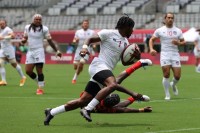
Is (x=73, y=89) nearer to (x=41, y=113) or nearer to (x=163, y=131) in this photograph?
(x=41, y=113)

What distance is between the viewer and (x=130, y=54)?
46.8 ft

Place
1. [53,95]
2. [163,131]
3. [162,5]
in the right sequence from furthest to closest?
[162,5] → [53,95] → [163,131]

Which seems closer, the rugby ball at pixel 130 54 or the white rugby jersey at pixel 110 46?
the rugby ball at pixel 130 54

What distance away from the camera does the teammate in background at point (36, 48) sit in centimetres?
2303

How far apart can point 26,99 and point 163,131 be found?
8.68 m

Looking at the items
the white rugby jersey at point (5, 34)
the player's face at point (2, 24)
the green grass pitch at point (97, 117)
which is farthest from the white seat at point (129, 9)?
the green grass pitch at point (97, 117)

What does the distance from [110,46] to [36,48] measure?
362 inches

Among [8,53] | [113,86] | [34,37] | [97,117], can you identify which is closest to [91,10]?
[8,53]

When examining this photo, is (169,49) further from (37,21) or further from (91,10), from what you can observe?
(91,10)

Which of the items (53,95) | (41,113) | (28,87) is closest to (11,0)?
(28,87)

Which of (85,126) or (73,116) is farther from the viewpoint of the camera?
(73,116)

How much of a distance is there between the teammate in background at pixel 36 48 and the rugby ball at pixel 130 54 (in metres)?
8.65

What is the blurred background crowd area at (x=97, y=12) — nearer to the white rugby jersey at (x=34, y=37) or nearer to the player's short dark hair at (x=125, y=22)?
the white rugby jersey at (x=34, y=37)

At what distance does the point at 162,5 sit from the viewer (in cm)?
6338
